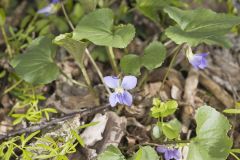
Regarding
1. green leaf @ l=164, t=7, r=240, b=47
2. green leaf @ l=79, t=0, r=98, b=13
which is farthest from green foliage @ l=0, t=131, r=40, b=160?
green leaf @ l=164, t=7, r=240, b=47

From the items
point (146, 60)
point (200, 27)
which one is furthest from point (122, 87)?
point (200, 27)

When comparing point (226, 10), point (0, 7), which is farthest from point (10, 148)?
point (226, 10)

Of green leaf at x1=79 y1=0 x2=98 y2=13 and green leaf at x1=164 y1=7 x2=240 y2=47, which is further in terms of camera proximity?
green leaf at x1=79 y1=0 x2=98 y2=13

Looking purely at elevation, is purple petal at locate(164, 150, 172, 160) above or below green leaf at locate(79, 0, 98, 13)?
below

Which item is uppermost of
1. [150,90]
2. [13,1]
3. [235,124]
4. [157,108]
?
[13,1]

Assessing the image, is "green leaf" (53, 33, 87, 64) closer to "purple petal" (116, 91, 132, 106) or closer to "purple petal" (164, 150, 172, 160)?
"purple petal" (116, 91, 132, 106)

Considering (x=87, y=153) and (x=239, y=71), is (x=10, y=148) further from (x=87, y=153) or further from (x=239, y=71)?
(x=239, y=71)
